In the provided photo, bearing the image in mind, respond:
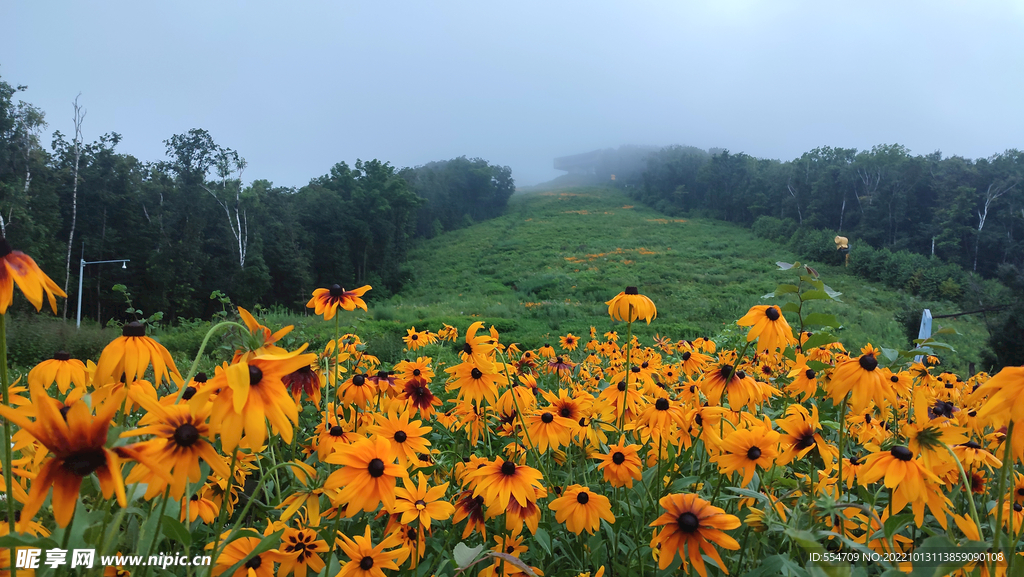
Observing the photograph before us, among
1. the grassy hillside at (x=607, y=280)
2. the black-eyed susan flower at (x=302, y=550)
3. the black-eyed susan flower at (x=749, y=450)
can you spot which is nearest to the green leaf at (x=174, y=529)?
the black-eyed susan flower at (x=302, y=550)

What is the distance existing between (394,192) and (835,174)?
30.7 m

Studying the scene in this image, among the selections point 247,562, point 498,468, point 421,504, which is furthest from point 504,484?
point 247,562

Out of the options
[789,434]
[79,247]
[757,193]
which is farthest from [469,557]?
[757,193]

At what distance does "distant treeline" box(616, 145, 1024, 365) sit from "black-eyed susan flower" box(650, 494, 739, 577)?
55.8 ft

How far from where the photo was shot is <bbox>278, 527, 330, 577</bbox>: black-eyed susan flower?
1018mm

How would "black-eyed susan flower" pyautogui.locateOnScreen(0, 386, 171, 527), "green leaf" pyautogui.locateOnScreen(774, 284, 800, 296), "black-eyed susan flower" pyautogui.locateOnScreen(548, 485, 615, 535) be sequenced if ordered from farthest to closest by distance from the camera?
"green leaf" pyautogui.locateOnScreen(774, 284, 800, 296) → "black-eyed susan flower" pyautogui.locateOnScreen(548, 485, 615, 535) → "black-eyed susan flower" pyautogui.locateOnScreen(0, 386, 171, 527)

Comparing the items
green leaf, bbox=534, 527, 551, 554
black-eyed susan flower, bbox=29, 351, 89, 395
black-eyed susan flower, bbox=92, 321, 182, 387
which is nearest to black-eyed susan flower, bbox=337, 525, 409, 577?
green leaf, bbox=534, 527, 551, 554

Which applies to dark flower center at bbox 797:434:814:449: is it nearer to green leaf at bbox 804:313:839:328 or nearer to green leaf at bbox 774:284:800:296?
green leaf at bbox 804:313:839:328

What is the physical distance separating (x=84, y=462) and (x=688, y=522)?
37.7 inches

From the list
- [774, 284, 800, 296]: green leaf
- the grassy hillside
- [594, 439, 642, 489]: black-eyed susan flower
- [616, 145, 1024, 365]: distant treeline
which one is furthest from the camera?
[616, 145, 1024, 365]: distant treeline

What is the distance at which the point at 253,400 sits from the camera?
675 millimetres

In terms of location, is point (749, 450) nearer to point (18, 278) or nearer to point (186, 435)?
point (186, 435)

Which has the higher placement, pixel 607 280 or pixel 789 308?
pixel 789 308

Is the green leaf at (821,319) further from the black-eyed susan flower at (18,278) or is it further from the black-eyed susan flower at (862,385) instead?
the black-eyed susan flower at (18,278)
